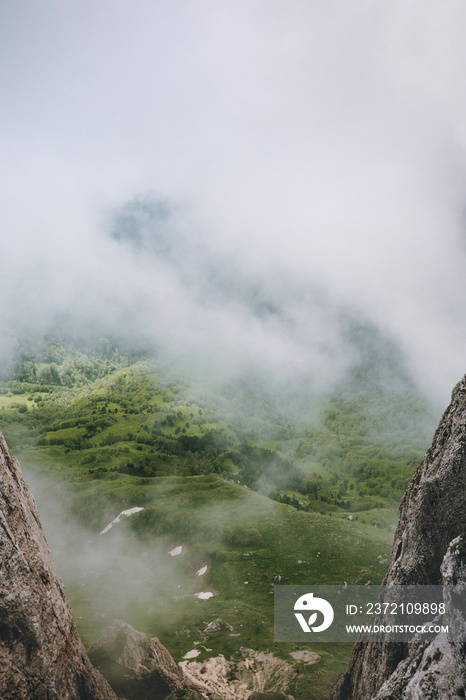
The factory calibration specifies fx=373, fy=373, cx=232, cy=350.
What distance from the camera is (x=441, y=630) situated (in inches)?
680

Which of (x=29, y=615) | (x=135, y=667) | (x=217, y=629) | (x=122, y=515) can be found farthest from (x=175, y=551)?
(x=29, y=615)

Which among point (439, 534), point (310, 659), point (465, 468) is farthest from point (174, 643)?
point (465, 468)

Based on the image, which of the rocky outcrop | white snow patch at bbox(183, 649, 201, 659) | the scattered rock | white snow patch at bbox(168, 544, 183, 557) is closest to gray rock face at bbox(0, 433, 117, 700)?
the rocky outcrop

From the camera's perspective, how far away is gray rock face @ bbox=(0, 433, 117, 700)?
74.2ft

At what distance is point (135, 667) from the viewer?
37.1m

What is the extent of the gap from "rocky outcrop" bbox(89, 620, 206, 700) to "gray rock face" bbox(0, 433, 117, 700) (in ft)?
29.7

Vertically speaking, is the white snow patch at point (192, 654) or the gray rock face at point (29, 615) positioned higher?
the gray rock face at point (29, 615)

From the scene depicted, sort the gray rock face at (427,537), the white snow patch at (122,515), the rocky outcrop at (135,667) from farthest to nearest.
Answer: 1. the white snow patch at (122,515)
2. the rocky outcrop at (135,667)
3. the gray rock face at (427,537)

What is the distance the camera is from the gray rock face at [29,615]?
2261cm

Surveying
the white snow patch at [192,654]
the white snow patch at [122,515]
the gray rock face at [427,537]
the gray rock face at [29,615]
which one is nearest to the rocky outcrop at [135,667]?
the gray rock face at [29,615]

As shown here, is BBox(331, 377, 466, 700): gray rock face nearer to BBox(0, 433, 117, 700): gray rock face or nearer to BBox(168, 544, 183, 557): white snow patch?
BBox(0, 433, 117, 700): gray rock face

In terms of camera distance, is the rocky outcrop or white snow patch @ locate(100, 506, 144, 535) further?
white snow patch @ locate(100, 506, 144, 535)

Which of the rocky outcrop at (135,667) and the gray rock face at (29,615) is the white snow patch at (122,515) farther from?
the gray rock face at (29,615)

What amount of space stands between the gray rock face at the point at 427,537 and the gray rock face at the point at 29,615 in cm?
2056
